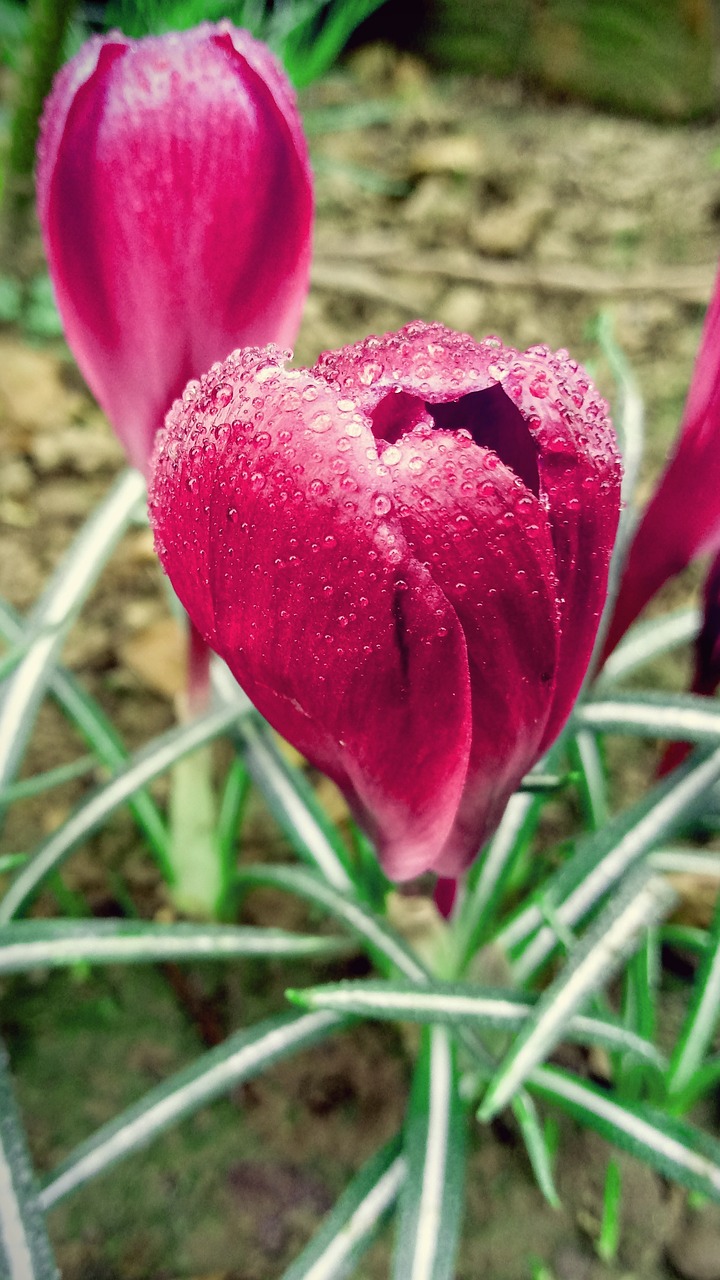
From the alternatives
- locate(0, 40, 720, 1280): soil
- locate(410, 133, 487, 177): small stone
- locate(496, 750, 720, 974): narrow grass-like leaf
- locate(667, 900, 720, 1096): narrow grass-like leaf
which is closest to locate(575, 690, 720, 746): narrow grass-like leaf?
locate(496, 750, 720, 974): narrow grass-like leaf

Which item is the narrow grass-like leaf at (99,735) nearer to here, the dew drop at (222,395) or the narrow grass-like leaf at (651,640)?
the narrow grass-like leaf at (651,640)

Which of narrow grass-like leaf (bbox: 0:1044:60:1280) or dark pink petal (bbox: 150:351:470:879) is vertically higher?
dark pink petal (bbox: 150:351:470:879)

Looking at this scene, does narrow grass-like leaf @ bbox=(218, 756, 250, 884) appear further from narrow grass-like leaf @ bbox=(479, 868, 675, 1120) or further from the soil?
narrow grass-like leaf @ bbox=(479, 868, 675, 1120)

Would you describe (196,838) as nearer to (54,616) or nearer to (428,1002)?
(54,616)

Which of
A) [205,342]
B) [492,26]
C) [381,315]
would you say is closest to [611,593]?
[205,342]

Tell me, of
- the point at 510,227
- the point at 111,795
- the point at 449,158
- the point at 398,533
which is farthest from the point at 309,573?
the point at 449,158

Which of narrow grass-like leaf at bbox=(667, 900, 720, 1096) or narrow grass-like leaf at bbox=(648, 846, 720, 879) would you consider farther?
narrow grass-like leaf at bbox=(648, 846, 720, 879)
